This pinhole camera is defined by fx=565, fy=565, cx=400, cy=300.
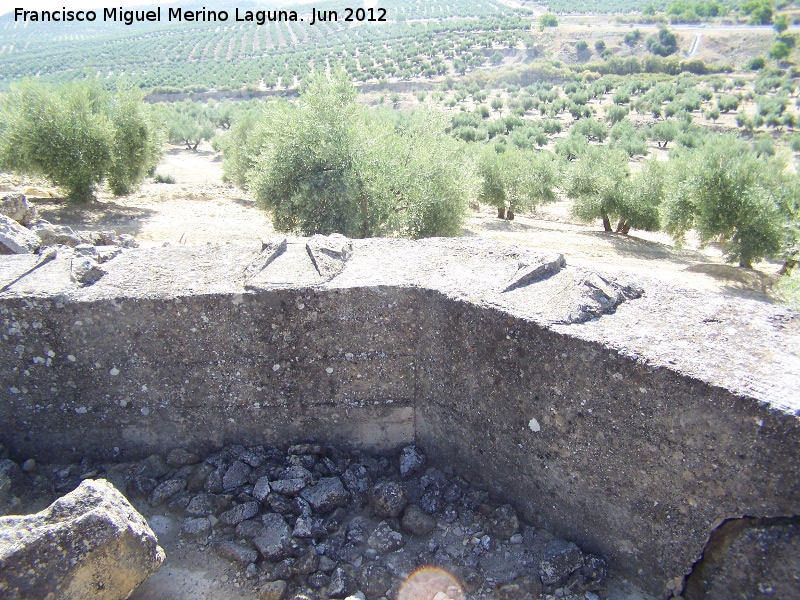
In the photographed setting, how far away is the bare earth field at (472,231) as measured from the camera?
1565cm

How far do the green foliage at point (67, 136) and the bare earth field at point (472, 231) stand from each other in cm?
112

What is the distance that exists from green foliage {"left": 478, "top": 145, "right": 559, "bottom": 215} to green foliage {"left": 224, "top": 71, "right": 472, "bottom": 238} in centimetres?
1064

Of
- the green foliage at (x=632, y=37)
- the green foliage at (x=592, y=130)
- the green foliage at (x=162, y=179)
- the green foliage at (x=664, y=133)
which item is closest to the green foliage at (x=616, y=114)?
the green foliage at (x=592, y=130)

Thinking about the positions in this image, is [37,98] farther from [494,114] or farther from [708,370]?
[494,114]

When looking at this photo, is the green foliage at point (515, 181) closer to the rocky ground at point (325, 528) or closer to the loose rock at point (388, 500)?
the rocky ground at point (325, 528)

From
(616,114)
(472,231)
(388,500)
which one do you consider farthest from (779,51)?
(388,500)

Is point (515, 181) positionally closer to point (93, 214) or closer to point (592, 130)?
point (93, 214)

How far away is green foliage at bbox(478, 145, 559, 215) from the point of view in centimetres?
2380

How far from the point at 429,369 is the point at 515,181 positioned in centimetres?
1994

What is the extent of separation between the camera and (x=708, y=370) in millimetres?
3721

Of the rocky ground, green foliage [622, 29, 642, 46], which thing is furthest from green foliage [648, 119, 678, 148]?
green foliage [622, 29, 642, 46]

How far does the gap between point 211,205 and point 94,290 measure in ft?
52.0

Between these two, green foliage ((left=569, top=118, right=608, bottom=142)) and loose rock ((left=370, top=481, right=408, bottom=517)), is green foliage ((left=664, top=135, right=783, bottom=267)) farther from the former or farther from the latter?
green foliage ((left=569, top=118, right=608, bottom=142))

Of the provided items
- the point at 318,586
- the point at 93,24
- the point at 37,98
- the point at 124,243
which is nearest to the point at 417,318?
the point at 318,586
